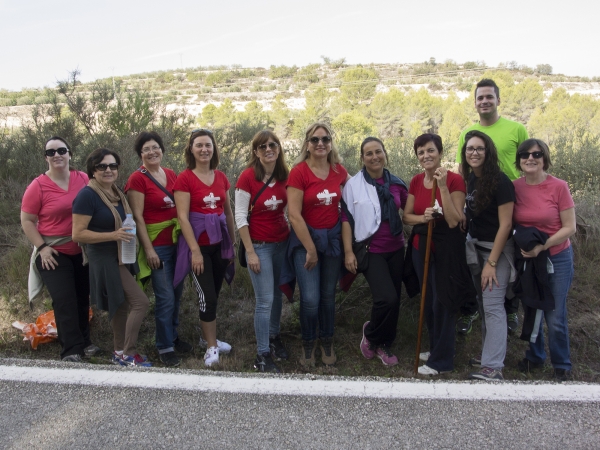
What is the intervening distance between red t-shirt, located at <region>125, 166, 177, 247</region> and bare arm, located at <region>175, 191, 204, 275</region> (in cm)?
25

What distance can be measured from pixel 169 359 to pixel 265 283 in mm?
1188

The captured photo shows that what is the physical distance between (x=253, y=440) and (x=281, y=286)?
1807 millimetres

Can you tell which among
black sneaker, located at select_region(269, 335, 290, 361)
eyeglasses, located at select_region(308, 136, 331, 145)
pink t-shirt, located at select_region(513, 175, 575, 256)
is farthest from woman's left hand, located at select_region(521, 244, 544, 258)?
black sneaker, located at select_region(269, 335, 290, 361)

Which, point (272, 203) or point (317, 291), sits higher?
point (272, 203)

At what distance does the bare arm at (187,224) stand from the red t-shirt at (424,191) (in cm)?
188

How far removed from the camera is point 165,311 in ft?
14.6

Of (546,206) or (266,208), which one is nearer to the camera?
(546,206)

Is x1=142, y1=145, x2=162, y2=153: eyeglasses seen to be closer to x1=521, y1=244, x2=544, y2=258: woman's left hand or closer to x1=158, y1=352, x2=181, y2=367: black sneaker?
x1=158, y1=352, x2=181, y2=367: black sneaker

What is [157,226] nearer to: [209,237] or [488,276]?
[209,237]

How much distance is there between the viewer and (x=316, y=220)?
4.13m

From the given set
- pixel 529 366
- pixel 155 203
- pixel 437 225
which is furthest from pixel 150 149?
pixel 529 366

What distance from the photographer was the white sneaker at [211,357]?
432 centimetres

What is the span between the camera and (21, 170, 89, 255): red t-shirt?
14.2 ft

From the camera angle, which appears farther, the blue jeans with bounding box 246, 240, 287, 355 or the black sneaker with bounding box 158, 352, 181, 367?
the black sneaker with bounding box 158, 352, 181, 367
